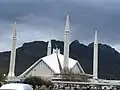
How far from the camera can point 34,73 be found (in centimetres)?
9325

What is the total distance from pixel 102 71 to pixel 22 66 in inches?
1217

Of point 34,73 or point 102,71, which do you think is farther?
point 102,71

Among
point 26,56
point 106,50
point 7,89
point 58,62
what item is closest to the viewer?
point 7,89

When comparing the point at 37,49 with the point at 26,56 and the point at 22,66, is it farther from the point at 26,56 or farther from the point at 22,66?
the point at 22,66

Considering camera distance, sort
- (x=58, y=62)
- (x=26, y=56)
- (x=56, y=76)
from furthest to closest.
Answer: (x=26, y=56)
(x=58, y=62)
(x=56, y=76)

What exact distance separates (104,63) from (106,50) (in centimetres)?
1367

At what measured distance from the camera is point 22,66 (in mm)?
120812

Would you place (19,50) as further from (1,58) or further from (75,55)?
(75,55)

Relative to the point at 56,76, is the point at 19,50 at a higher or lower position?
higher

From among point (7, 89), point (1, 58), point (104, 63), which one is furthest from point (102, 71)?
point (7, 89)

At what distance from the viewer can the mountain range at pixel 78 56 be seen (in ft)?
403

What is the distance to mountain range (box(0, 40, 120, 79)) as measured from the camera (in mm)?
122812

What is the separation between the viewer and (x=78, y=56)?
132250 millimetres

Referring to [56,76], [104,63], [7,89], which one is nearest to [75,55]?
[104,63]
